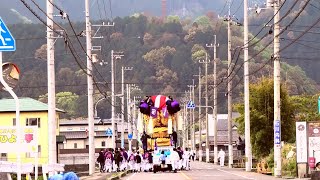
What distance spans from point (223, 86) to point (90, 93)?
9889 cm

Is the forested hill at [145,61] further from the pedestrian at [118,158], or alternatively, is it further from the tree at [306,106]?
the pedestrian at [118,158]

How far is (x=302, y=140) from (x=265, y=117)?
24.4 meters

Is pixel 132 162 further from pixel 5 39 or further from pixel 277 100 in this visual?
pixel 5 39

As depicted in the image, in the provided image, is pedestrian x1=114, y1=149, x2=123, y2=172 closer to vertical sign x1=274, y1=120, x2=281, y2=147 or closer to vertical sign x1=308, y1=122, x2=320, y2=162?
vertical sign x1=274, y1=120, x2=281, y2=147

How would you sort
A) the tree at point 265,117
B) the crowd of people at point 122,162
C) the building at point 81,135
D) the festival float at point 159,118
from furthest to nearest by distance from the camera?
the building at point 81,135 → the tree at point 265,117 → the crowd of people at point 122,162 → the festival float at point 159,118

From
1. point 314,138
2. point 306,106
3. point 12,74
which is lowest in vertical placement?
point 314,138

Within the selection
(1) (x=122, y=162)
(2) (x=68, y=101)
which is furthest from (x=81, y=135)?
(1) (x=122, y=162)

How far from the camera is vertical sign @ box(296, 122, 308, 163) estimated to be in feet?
137

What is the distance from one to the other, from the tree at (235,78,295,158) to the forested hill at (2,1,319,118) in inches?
1810

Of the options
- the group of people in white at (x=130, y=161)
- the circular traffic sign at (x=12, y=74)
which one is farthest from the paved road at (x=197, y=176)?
the circular traffic sign at (x=12, y=74)

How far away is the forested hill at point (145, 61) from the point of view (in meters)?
126

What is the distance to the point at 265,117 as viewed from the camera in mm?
66000

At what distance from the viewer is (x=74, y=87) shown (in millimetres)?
139375

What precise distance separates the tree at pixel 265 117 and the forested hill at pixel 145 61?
46.0 m
